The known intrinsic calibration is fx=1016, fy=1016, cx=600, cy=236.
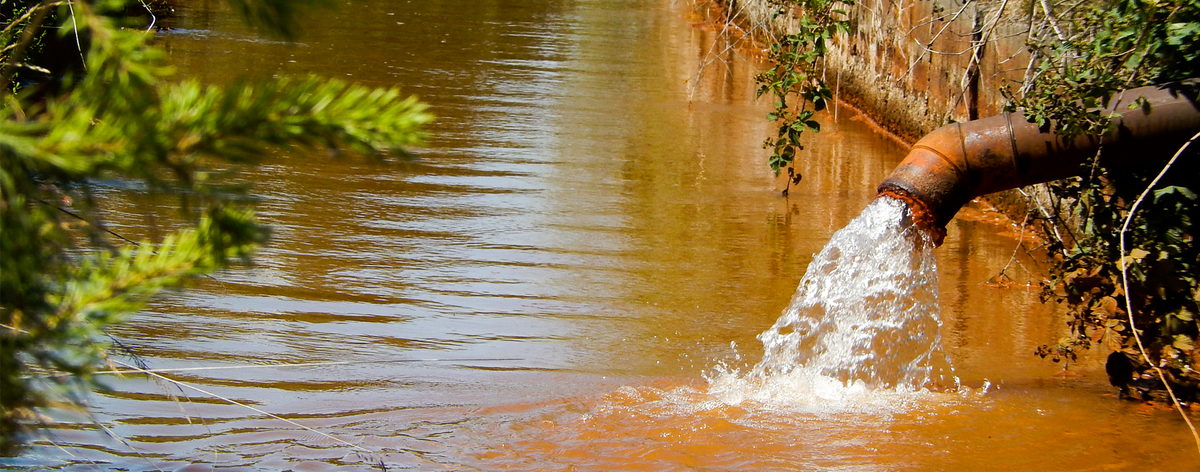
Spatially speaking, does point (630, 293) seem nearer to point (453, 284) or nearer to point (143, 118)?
point (453, 284)

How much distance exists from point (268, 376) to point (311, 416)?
1.63 ft

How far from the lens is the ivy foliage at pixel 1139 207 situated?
13.1 ft

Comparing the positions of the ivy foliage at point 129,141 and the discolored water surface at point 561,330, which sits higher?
the ivy foliage at point 129,141

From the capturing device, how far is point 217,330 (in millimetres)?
5023

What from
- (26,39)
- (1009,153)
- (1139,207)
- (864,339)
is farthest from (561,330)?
(26,39)

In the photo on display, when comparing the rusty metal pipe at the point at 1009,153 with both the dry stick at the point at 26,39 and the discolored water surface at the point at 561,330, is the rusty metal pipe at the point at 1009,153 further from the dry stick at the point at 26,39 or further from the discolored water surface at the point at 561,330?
the dry stick at the point at 26,39

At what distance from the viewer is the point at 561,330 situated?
5.41 metres

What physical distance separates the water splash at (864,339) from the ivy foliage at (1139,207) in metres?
0.68

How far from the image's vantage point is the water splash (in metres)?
4.71

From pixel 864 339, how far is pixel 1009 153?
1.26 metres

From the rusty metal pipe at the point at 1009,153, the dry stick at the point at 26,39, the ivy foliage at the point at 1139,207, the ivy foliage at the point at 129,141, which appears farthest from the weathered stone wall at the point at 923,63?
the ivy foliage at the point at 129,141

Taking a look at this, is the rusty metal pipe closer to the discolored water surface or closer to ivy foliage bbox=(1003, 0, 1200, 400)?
ivy foliage bbox=(1003, 0, 1200, 400)

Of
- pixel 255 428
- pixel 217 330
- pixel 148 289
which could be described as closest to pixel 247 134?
pixel 148 289

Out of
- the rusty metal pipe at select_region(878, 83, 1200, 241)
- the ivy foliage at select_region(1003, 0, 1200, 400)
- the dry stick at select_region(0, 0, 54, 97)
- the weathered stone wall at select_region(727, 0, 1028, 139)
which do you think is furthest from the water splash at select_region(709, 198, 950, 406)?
the dry stick at select_region(0, 0, 54, 97)
